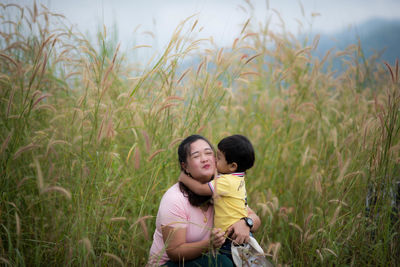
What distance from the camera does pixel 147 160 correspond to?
6.66ft

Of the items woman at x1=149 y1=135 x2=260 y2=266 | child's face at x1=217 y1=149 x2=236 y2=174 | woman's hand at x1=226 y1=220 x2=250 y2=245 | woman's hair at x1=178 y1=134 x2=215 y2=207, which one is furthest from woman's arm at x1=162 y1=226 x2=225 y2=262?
child's face at x1=217 y1=149 x2=236 y2=174

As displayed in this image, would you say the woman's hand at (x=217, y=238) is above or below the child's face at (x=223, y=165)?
below

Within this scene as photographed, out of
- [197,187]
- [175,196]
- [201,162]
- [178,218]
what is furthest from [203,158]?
[178,218]

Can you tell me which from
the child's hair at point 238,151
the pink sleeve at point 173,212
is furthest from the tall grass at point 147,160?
the child's hair at point 238,151

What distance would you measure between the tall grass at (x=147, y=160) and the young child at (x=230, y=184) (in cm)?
32

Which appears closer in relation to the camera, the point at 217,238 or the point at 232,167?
the point at 217,238

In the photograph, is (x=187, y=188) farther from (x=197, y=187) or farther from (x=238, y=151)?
(x=238, y=151)

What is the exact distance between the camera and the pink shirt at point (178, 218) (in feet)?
6.40

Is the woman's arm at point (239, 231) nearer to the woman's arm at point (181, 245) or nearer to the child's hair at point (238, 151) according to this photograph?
the woman's arm at point (181, 245)

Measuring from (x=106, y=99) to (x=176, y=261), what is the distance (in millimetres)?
2059

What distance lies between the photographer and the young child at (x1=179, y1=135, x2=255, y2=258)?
2.02m

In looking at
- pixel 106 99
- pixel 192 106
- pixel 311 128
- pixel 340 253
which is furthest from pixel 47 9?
Answer: pixel 340 253

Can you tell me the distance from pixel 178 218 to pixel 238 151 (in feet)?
2.03

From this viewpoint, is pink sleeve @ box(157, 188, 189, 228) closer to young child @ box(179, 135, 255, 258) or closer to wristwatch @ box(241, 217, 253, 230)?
young child @ box(179, 135, 255, 258)
